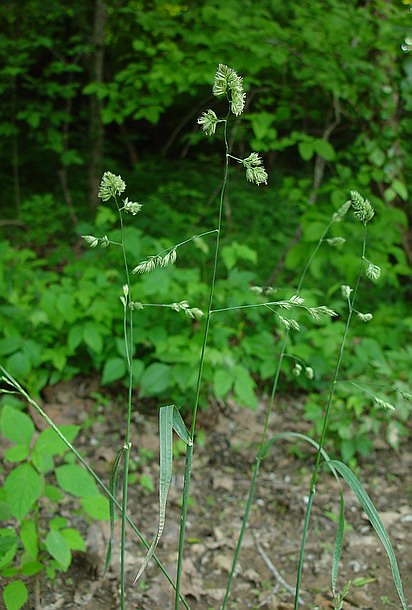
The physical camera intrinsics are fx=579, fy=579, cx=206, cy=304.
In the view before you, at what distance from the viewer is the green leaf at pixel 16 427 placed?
5.18 feet

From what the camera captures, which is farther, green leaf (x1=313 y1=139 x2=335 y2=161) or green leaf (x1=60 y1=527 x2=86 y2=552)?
green leaf (x1=313 y1=139 x2=335 y2=161)

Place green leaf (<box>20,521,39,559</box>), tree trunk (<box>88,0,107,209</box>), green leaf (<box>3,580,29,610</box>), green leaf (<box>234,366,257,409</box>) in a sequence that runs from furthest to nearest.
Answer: tree trunk (<box>88,0,107,209</box>)
green leaf (<box>234,366,257,409</box>)
green leaf (<box>20,521,39,559</box>)
green leaf (<box>3,580,29,610</box>)

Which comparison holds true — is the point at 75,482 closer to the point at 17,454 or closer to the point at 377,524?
the point at 17,454

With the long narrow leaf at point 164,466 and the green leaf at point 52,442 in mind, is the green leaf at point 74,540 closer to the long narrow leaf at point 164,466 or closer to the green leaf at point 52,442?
the green leaf at point 52,442

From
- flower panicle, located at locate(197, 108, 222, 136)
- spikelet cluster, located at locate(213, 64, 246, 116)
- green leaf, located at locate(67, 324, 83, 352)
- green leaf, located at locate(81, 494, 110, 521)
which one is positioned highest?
spikelet cluster, located at locate(213, 64, 246, 116)

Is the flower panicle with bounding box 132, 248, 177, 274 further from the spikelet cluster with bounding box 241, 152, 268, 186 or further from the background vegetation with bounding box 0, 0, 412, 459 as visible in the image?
the background vegetation with bounding box 0, 0, 412, 459

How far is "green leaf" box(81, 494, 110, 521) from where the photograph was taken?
1.59m

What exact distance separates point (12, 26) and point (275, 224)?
3.08m

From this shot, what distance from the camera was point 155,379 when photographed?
2521 mm

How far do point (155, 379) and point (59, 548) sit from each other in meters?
1.07

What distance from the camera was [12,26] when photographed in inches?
190

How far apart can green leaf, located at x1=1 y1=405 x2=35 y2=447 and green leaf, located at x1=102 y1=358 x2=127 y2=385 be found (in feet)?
2.96

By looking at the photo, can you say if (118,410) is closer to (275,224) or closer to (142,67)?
(142,67)

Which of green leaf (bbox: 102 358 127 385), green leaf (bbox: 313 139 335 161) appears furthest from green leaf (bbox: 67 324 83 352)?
green leaf (bbox: 313 139 335 161)
